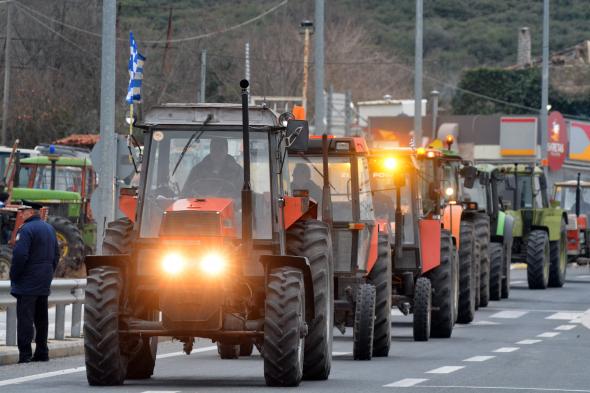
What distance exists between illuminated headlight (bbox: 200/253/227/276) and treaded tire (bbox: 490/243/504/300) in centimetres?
1913

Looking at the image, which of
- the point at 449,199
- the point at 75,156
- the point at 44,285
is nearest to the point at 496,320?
the point at 449,199

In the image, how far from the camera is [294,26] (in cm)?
9712

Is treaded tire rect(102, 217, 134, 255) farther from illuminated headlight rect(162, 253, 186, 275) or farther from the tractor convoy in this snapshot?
illuminated headlight rect(162, 253, 186, 275)

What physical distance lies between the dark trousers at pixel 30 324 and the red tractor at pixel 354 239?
322cm

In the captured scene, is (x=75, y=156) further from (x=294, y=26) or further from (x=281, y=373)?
(x=294, y=26)

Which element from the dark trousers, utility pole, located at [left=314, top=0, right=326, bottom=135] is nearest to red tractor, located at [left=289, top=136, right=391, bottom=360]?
the dark trousers

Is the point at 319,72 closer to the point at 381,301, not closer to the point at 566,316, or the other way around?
the point at 566,316

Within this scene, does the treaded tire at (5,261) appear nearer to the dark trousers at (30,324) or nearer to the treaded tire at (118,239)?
the dark trousers at (30,324)

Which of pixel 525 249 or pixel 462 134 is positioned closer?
pixel 525 249

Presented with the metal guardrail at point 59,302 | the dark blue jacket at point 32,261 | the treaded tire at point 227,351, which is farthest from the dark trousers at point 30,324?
the treaded tire at point 227,351

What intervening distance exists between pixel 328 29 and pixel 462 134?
26203mm

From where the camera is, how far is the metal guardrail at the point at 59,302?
68.8ft

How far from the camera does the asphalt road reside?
1633cm

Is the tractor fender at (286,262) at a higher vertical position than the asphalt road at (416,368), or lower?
higher
